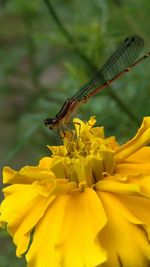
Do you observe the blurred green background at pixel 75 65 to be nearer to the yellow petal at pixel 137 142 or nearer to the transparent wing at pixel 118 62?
the transparent wing at pixel 118 62

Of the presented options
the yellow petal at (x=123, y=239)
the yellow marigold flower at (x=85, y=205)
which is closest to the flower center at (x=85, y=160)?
the yellow marigold flower at (x=85, y=205)

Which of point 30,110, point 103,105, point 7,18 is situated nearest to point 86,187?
point 103,105

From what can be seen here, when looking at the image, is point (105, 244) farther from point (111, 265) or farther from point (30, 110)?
point (30, 110)

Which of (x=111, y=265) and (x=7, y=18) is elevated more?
(x=7, y=18)

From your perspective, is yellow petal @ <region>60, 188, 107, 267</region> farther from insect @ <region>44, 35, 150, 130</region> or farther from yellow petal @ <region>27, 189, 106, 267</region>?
insect @ <region>44, 35, 150, 130</region>

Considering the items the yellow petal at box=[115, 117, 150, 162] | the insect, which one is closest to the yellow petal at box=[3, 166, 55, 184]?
the yellow petal at box=[115, 117, 150, 162]

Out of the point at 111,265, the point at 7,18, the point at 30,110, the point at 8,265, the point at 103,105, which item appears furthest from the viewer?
the point at 7,18
